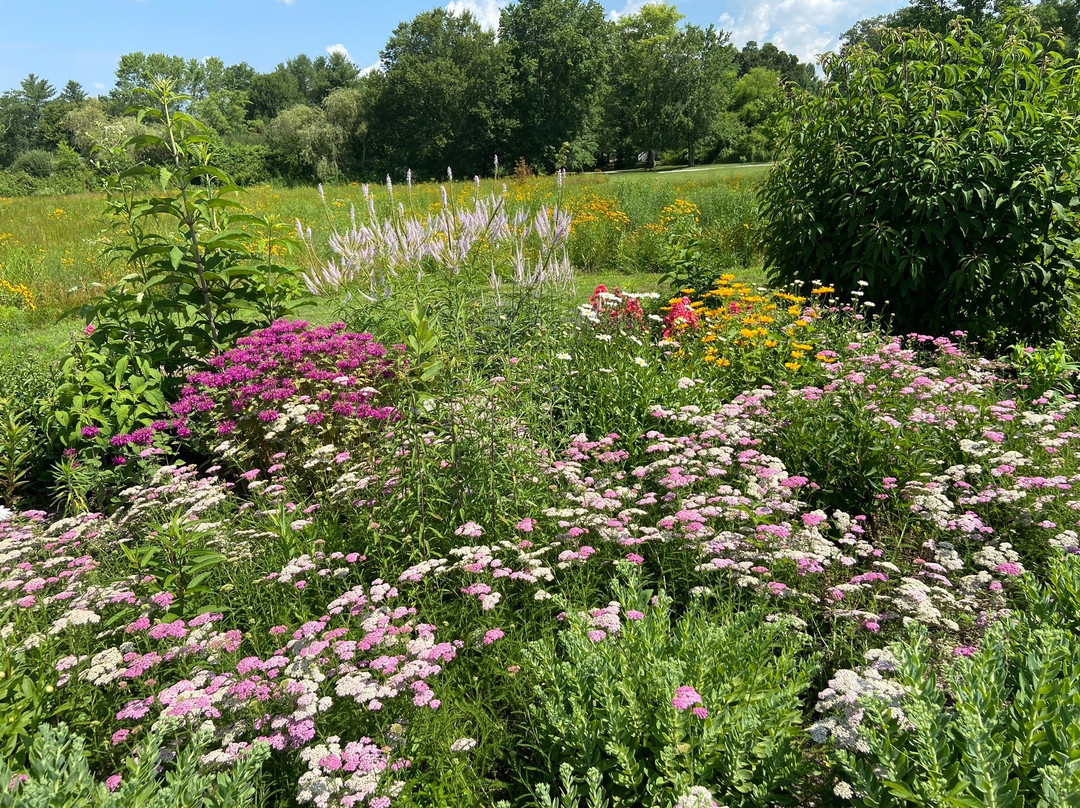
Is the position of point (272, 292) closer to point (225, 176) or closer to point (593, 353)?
point (225, 176)

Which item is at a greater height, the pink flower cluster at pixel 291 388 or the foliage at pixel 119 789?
the pink flower cluster at pixel 291 388

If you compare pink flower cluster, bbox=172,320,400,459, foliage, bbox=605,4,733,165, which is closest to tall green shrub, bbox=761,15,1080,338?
pink flower cluster, bbox=172,320,400,459

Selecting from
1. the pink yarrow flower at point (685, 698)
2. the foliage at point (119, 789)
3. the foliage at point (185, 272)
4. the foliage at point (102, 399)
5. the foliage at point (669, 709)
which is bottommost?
the foliage at point (669, 709)

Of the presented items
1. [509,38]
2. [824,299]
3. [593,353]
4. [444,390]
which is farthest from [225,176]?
[509,38]

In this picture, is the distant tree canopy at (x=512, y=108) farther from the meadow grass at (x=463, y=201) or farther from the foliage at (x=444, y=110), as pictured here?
the meadow grass at (x=463, y=201)

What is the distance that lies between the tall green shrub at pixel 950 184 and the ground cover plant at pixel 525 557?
0.52 meters

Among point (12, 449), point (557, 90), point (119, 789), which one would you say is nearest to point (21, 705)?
point (119, 789)

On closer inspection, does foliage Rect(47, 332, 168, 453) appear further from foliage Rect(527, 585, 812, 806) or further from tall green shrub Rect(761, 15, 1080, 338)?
tall green shrub Rect(761, 15, 1080, 338)

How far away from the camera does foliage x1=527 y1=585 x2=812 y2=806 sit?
5.85 feet

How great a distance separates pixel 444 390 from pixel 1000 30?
6464 mm

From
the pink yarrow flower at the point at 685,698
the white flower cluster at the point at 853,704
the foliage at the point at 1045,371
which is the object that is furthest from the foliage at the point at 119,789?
the foliage at the point at 1045,371

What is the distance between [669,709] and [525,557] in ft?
3.19

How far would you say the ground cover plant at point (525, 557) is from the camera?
1.79m

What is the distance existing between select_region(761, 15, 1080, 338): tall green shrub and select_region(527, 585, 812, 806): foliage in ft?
15.4
